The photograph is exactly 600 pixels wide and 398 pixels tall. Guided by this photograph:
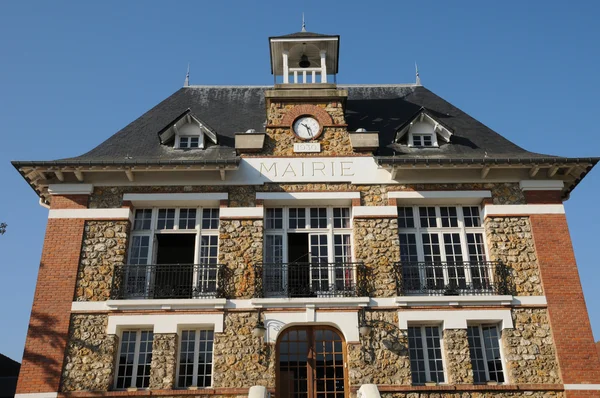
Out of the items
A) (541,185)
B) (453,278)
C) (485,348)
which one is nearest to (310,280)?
(453,278)

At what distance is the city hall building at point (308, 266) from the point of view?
12.9 m

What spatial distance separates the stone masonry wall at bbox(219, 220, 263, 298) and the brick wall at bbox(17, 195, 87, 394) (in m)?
3.45

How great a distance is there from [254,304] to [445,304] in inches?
171

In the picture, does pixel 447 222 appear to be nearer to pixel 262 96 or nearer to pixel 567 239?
pixel 567 239

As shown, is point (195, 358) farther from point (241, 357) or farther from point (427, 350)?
point (427, 350)

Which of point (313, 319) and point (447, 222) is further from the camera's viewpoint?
point (447, 222)

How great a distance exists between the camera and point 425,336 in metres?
13.5

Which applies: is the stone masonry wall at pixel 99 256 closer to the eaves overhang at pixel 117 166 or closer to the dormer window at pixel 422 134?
the eaves overhang at pixel 117 166

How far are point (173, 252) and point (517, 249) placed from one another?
8.35 meters

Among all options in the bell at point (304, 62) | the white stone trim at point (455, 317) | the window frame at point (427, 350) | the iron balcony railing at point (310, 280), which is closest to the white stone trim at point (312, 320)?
the iron balcony railing at point (310, 280)

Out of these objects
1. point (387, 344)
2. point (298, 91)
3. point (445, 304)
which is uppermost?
point (298, 91)

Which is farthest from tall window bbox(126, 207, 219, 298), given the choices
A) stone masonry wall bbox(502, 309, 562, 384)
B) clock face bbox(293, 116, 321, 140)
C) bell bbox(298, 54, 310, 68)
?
stone masonry wall bbox(502, 309, 562, 384)

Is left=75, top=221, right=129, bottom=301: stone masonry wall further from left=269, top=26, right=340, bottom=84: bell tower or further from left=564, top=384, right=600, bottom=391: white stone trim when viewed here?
left=564, top=384, right=600, bottom=391: white stone trim

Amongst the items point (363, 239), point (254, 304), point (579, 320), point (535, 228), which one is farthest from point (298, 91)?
point (579, 320)
